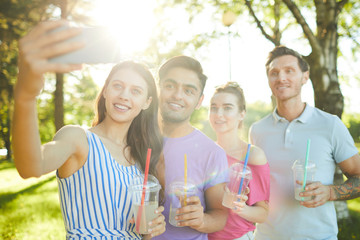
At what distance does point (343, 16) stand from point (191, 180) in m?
9.29

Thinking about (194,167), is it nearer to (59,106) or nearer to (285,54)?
(285,54)

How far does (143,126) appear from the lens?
9.28 ft

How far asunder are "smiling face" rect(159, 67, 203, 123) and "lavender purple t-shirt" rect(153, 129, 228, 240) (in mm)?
256

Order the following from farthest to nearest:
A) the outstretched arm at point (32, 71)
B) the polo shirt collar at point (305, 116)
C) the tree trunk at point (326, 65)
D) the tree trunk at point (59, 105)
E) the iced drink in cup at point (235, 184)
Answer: the tree trunk at point (59, 105) → the tree trunk at point (326, 65) → the polo shirt collar at point (305, 116) → the iced drink in cup at point (235, 184) → the outstretched arm at point (32, 71)

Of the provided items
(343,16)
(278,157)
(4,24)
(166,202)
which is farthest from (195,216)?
(4,24)

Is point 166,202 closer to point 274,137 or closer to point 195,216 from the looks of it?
point 195,216

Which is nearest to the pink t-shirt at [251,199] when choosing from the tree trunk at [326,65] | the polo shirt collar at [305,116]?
the polo shirt collar at [305,116]

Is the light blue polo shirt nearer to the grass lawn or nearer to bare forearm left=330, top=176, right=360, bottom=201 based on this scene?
bare forearm left=330, top=176, right=360, bottom=201

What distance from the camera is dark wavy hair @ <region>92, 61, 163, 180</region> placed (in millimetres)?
2625

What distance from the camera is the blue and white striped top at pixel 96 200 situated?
2178mm

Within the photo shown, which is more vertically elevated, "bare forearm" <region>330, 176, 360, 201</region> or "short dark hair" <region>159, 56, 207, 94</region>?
"short dark hair" <region>159, 56, 207, 94</region>

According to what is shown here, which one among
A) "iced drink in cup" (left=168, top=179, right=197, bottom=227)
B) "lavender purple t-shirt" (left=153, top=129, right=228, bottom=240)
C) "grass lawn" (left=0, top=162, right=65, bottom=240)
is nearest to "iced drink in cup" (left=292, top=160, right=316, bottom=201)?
"lavender purple t-shirt" (left=153, top=129, right=228, bottom=240)

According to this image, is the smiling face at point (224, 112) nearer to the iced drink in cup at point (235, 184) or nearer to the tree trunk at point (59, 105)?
the iced drink in cup at point (235, 184)

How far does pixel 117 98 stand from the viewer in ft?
8.07
